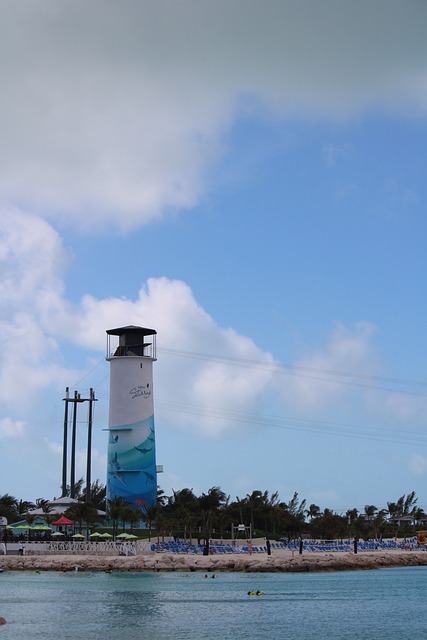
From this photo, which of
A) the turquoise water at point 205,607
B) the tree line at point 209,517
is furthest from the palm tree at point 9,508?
the turquoise water at point 205,607

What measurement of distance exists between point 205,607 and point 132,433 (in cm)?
4878

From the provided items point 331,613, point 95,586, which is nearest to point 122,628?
point 331,613

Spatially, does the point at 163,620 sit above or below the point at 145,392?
below

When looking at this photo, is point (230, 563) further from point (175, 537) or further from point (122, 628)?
point (122, 628)

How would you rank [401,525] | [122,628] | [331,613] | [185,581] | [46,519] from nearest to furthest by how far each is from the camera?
[122,628] → [331,613] → [185,581] → [46,519] → [401,525]

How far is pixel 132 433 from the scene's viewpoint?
95.7 metres

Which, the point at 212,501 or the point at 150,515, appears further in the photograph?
the point at 212,501

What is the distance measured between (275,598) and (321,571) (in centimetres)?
2329

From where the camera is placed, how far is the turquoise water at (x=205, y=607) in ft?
130

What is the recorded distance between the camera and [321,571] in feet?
244

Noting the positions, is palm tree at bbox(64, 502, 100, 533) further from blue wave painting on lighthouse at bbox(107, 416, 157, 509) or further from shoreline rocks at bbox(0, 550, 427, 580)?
blue wave painting on lighthouse at bbox(107, 416, 157, 509)

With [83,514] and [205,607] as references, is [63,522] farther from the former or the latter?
[205,607]

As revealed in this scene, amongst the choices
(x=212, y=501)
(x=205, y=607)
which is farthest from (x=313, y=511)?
(x=205, y=607)

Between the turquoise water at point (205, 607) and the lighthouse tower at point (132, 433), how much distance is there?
26.9m
